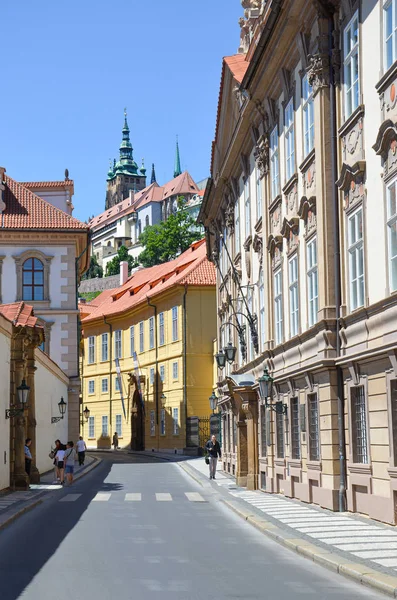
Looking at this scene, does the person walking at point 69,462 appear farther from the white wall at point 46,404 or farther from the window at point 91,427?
the window at point 91,427

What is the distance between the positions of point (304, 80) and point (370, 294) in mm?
7096

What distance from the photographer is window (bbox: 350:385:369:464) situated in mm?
18328

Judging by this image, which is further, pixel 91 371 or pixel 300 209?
pixel 91 371

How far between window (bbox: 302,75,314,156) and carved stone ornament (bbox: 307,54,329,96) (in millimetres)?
850

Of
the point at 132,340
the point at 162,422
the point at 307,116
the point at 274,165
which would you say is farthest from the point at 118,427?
the point at 307,116

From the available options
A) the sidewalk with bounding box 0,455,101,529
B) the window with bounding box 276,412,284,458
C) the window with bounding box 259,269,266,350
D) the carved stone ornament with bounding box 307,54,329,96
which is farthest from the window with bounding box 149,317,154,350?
the carved stone ornament with bounding box 307,54,329,96

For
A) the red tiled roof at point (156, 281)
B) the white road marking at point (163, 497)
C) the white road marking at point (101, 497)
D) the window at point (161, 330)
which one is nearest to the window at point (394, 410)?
the white road marking at point (163, 497)

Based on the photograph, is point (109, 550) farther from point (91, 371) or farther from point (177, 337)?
point (91, 371)

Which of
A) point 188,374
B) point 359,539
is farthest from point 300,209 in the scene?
point 188,374

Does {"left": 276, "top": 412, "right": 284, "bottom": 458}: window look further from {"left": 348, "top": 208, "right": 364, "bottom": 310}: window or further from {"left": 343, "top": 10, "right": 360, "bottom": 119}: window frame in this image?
{"left": 343, "top": 10, "right": 360, "bottom": 119}: window frame

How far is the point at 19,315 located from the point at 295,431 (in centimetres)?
1088

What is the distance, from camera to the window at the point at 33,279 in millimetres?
49906

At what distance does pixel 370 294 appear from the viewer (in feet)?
56.7

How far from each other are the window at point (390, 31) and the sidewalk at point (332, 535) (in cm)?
736
